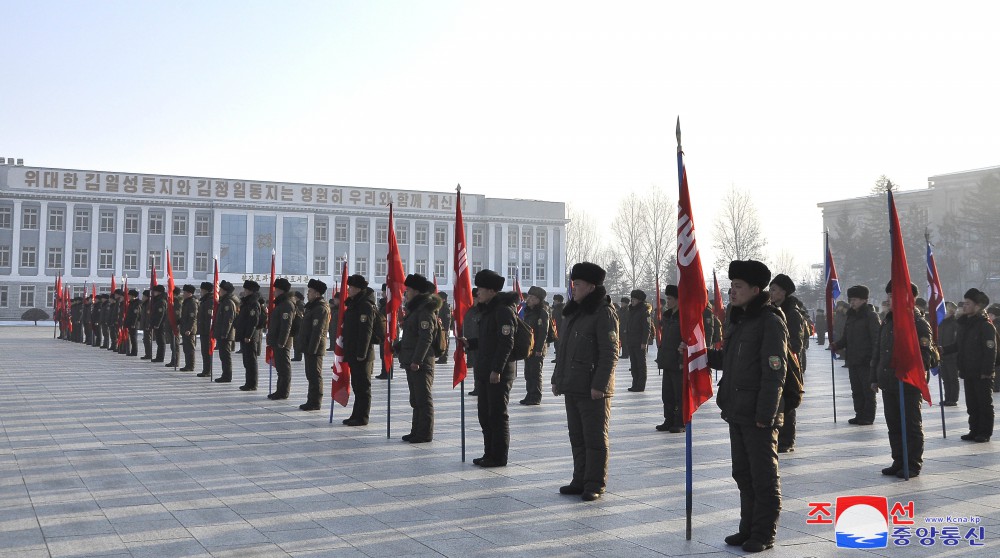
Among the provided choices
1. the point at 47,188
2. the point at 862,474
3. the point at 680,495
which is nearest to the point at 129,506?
the point at 680,495

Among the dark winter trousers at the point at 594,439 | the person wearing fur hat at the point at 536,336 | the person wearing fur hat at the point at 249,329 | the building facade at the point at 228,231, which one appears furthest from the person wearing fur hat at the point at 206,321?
the building facade at the point at 228,231

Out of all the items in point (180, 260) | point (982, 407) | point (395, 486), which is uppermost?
point (180, 260)

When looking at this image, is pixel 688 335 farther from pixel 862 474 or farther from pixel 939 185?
pixel 939 185

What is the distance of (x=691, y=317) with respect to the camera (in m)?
6.67

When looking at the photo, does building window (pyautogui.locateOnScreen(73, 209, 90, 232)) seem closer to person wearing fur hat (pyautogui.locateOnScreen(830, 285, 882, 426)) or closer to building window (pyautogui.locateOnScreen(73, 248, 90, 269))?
building window (pyautogui.locateOnScreen(73, 248, 90, 269))

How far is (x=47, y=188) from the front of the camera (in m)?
72.2

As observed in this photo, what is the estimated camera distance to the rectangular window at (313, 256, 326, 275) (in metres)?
81.8

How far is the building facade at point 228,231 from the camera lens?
71938mm

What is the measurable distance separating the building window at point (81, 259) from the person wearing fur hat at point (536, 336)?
217 feet

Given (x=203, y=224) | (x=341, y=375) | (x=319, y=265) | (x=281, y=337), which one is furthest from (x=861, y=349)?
(x=319, y=265)

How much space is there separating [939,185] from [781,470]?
84055 millimetres

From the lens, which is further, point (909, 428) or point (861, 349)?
point (861, 349)

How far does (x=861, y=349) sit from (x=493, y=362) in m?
6.12

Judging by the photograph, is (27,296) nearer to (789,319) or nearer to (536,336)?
(536,336)
